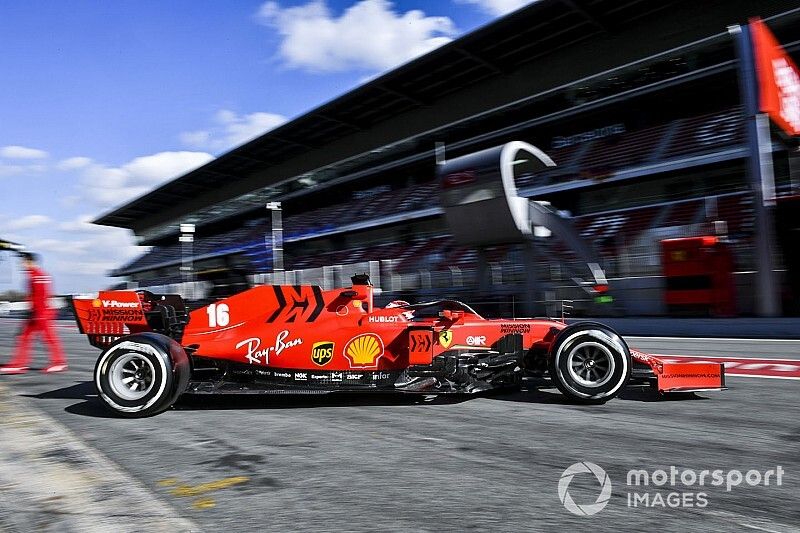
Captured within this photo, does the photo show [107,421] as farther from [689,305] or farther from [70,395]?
[689,305]

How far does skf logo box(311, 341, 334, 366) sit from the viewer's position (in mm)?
5098

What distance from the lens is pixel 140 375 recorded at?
4977mm

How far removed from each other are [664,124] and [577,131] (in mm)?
4263

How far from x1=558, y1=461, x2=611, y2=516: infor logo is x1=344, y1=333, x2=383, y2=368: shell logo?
90.4 inches

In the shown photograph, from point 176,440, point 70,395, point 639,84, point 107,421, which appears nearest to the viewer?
point 176,440

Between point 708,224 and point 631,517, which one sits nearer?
point 631,517

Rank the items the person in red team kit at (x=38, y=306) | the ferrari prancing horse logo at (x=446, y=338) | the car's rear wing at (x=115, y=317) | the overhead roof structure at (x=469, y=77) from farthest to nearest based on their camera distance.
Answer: the overhead roof structure at (x=469, y=77) < the person in red team kit at (x=38, y=306) < the car's rear wing at (x=115, y=317) < the ferrari prancing horse logo at (x=446, y=338)

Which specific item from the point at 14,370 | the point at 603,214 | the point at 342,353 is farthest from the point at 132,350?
the point at 603,214

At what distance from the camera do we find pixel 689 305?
617 inches

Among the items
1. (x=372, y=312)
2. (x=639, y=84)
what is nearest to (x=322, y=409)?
(x=372, y=312)

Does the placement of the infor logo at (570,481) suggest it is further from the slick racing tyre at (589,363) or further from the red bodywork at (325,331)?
the red bodywork at (325,331)

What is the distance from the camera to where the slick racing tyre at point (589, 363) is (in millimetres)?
4672

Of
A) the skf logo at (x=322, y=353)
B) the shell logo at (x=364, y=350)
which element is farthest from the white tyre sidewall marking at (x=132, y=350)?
the shell logo at (x=364, y=350)

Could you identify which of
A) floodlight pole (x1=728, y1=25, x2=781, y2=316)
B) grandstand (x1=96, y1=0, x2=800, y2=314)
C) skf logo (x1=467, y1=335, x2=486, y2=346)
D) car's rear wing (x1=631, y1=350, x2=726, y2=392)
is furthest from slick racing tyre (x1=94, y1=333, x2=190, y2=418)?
floodlight pole (x1=728, y1=25, x2=781, y2=316)
